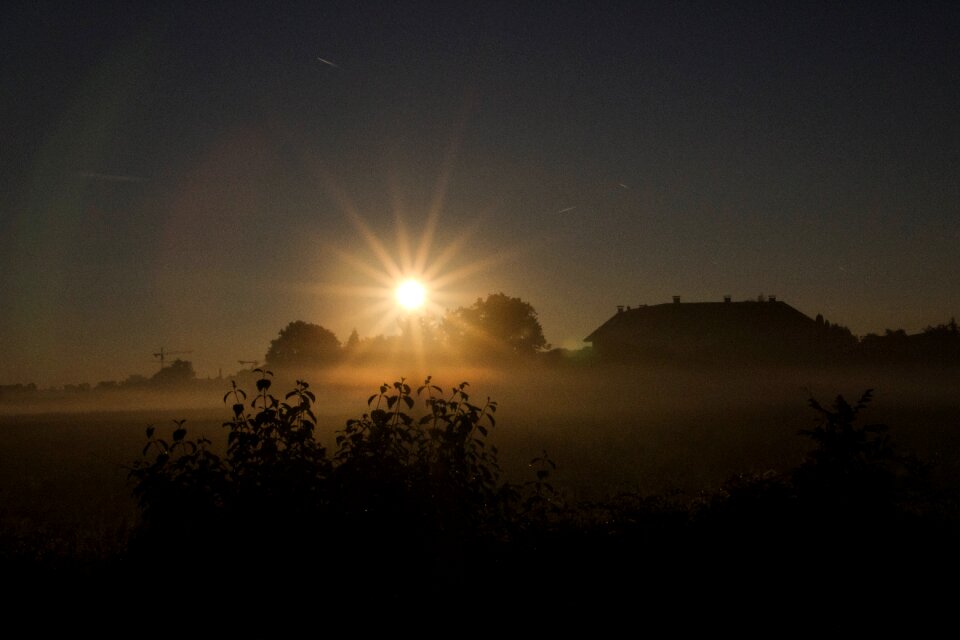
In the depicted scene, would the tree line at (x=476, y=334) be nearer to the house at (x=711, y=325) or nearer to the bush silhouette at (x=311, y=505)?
the house at (x=711, y=325)

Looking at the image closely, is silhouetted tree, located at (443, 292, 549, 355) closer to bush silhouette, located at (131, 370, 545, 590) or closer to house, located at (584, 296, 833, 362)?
house, located at (584, 296, 833, 362)

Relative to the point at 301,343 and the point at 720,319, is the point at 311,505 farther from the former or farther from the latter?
the point at 301,343

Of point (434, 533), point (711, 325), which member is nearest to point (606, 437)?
point (434, 533)

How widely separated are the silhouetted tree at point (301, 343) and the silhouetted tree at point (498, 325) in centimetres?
2067

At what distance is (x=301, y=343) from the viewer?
126375 millimetres

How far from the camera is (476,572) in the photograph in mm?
6328

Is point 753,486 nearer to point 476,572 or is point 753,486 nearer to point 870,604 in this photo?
point 870,604

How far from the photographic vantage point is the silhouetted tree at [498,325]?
108875 millimetres

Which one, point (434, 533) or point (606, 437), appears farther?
point (606, 437)

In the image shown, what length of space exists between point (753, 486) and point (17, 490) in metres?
22.5

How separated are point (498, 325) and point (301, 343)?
116 ft

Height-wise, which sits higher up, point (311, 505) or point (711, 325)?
point (711, 325)

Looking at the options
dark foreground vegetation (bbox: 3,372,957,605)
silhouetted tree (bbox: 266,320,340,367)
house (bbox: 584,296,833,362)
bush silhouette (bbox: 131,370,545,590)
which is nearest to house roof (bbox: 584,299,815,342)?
house (bbox: 584,296,833,362)

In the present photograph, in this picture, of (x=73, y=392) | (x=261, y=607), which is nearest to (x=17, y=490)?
(x=261, y=607)
